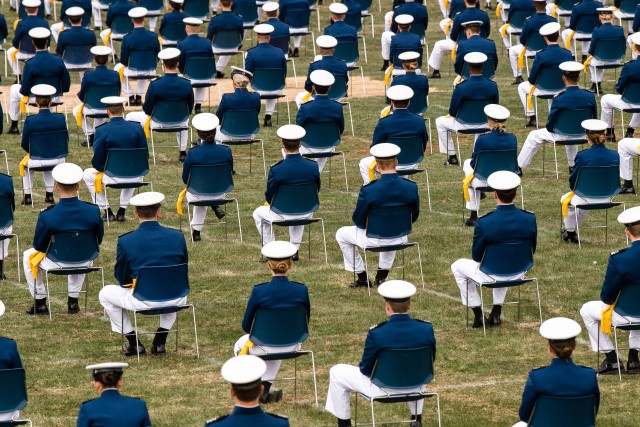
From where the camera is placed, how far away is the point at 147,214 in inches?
671

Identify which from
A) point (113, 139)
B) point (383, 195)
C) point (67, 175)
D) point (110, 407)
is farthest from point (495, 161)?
point (110, 407)

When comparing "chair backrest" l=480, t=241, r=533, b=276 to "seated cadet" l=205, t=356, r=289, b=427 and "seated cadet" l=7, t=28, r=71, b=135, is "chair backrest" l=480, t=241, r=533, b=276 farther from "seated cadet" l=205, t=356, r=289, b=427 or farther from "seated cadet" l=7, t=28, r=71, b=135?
"seated cadet" l=7, t=28, r=71, b=135

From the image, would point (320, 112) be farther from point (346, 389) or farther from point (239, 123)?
point (346, 389)

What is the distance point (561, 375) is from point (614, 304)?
3.04m

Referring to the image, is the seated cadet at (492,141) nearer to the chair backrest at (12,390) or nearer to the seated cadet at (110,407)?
the chair backrest at (12,390)

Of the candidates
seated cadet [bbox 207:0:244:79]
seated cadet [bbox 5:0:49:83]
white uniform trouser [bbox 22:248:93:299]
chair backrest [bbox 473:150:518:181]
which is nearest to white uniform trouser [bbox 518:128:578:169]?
chair backrest [bbox 473:150:518:181]

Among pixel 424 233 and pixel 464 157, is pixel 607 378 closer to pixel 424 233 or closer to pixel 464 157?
pixel 424 233

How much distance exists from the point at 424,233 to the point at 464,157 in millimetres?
4369

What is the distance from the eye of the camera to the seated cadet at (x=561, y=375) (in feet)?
43.5

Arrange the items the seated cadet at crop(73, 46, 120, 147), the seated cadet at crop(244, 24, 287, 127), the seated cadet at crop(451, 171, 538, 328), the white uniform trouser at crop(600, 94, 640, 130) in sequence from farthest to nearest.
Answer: the seated cadet at crop(244, 24, 287, 127)
the seated cadet at crop(73, 46, 120, 147)
the white uniform trouser at crop(600, 94, 640, 130)
the seated cadet at crop(451, 171, 538, 328)

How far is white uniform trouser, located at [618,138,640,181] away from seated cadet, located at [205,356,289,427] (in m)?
12.5

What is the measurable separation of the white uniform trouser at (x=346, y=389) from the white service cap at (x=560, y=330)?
157 cm

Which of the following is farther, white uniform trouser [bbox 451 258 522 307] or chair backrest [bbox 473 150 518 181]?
chair backrest [bbox 473 150 518 181]

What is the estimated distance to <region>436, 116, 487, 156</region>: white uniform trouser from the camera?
A: 80.0 feet
